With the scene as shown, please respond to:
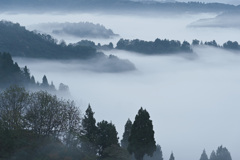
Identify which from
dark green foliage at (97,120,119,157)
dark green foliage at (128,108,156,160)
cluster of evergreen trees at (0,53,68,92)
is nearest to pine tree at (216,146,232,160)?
dark green foliage at (97,120,119,157)

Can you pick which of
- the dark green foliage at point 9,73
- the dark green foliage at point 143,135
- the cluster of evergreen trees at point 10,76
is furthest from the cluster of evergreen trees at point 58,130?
the dark green foliage at point 9,73

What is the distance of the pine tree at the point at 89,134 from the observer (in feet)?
163

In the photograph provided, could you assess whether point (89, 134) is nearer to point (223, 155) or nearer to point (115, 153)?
point (115, 153)

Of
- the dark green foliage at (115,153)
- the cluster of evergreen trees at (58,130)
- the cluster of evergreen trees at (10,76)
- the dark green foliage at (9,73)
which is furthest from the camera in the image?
the dark green foliage at (9,73)

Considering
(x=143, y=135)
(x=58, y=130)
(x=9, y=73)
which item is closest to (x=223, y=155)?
(x=143, y=135)

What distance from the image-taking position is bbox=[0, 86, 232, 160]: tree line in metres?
43.2

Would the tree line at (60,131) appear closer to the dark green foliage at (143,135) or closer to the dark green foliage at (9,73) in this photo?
the dark green foliage at (143,135)

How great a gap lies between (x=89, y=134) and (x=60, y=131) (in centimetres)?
491

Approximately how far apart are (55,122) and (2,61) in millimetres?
79948

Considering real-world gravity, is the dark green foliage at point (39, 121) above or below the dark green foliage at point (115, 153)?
above

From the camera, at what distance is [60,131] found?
48.7m

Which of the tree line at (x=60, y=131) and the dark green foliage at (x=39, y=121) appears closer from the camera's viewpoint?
the dark green foliage at (x=39, y=121)

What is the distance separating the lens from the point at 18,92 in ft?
157

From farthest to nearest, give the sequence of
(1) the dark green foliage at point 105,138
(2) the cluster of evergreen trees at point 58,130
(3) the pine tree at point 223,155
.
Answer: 1. (3) the pine tree at point 223,155
2. (1) the dark green foliage at point 105,138
3. (2) the cluster of evergreen trees at point 58,130
